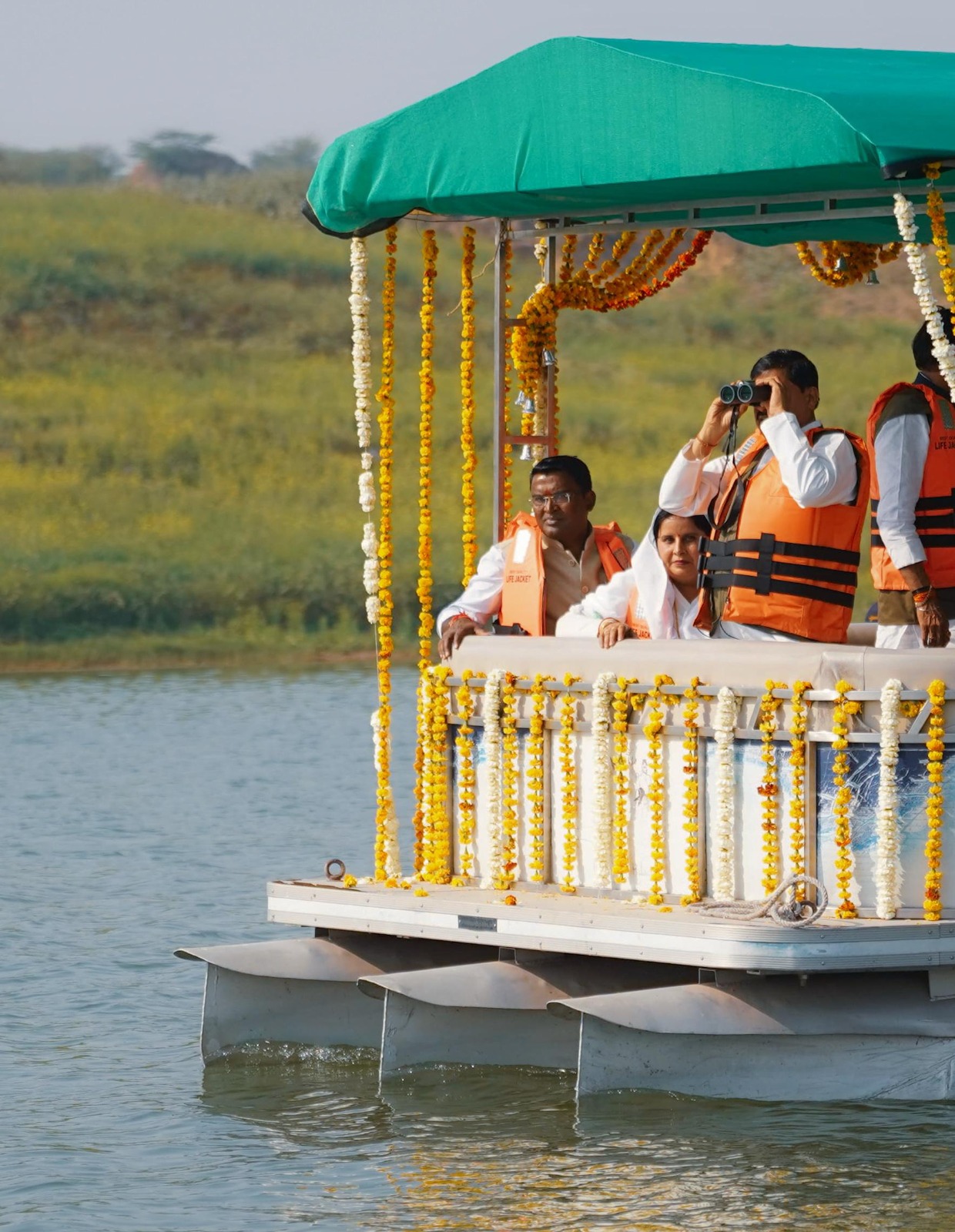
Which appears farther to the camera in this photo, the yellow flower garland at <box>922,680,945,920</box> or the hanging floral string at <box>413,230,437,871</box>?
the hanging floral string at <box>413,230,437,871</box>

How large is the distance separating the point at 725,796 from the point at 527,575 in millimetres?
1496

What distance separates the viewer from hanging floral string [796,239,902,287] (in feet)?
32.2

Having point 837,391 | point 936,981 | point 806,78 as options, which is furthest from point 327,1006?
point 837,391

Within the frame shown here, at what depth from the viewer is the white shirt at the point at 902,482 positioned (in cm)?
766

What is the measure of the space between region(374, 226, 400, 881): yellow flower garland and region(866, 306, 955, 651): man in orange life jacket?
1.74 meters

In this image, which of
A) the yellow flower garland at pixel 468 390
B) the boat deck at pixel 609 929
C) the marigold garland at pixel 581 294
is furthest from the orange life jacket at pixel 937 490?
the marigold garland at pixel 581 294

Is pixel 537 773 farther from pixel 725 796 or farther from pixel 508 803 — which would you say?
pixel 725 796

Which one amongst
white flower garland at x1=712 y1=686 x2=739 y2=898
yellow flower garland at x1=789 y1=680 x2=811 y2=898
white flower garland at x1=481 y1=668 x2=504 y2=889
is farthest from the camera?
white flower garland at x1=481 y1=668 x2=504 y2=889

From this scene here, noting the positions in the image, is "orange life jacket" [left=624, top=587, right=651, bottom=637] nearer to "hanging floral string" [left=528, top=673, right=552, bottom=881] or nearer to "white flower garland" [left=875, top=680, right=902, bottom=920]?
"hanging floral string" [left=528, top=673, right=552, bottom=881]

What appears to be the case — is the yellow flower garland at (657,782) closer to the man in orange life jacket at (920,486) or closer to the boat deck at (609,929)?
the boat deck at (609,929)

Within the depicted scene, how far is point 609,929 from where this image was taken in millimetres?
7359

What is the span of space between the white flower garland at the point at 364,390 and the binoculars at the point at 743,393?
4.45 ft

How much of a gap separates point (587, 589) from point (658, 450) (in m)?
32.6

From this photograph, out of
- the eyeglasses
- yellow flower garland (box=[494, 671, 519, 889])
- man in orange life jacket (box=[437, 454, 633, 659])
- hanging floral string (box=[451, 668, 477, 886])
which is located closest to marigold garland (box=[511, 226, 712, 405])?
man in orange life jacket (box=[437, 454, 633, 659])
